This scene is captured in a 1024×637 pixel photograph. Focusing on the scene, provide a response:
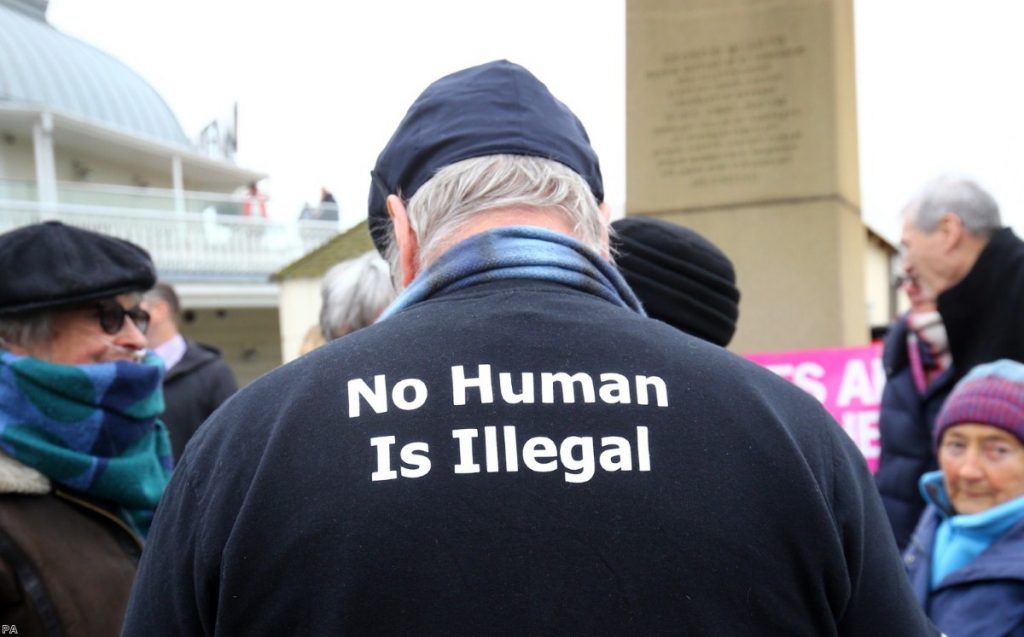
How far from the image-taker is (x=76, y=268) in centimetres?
242

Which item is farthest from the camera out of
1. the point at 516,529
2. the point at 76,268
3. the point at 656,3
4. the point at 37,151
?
the point at 37,151

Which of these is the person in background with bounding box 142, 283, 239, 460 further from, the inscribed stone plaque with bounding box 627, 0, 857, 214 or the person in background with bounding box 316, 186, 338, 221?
the person in background with bounding box 316, 186, 338, 221

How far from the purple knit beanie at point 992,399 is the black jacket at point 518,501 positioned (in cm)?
175

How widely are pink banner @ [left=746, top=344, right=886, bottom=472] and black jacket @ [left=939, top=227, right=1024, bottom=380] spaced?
1241mm

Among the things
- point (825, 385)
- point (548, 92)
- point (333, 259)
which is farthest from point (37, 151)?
point (548, 92)

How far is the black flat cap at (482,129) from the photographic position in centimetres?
134

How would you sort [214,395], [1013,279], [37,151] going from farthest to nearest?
[37,151] < [214,395] < [1013,279]

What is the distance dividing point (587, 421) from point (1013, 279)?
2.63 m

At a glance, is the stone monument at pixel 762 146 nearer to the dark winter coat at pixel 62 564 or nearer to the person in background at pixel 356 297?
the person in background at pixel 356 297

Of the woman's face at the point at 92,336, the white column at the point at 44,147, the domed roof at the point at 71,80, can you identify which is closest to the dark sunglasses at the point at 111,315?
the woman's face at the point at 92,336

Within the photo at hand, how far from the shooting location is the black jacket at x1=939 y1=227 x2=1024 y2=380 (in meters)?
3.17

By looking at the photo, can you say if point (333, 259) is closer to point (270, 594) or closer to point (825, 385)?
point (825, 385)

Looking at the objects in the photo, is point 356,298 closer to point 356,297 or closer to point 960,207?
point 356,297

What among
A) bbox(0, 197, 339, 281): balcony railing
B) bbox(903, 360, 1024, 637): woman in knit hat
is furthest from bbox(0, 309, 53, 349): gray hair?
bbox(0, 197, 339, 281): balcony railing
